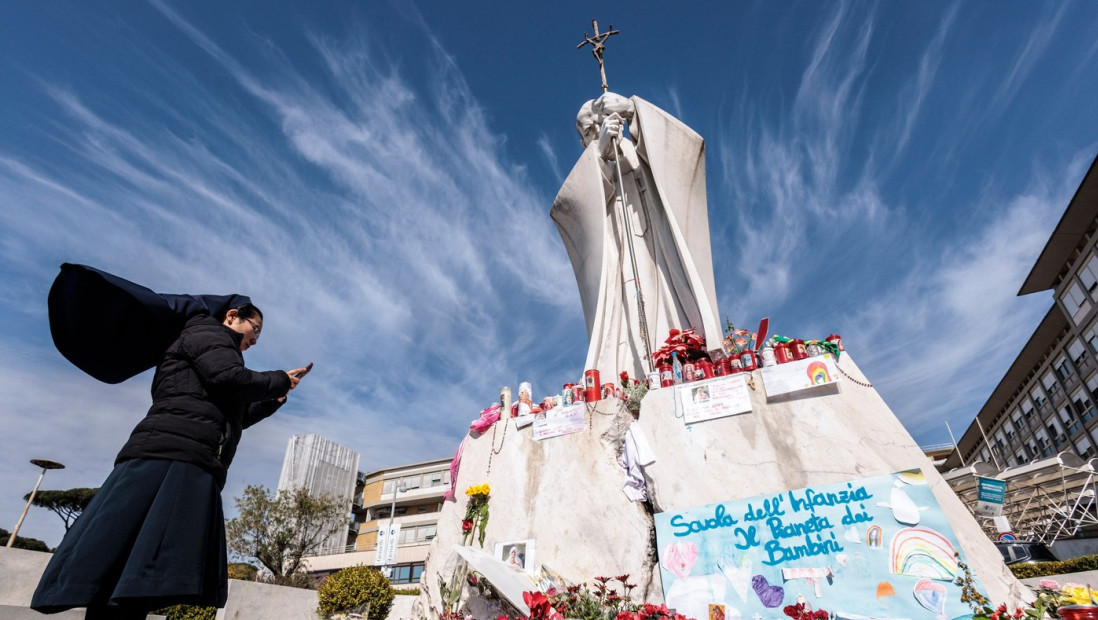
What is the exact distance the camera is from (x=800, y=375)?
6.65 metres

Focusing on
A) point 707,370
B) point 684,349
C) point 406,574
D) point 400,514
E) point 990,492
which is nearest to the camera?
point 707,370

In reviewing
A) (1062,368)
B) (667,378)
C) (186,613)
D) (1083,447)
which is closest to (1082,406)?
(1083,447)

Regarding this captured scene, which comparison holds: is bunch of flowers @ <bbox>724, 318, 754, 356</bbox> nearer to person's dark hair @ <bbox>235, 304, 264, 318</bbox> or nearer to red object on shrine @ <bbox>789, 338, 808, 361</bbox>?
red object on shrine @ <bbox>789, 338, 808, 361</bbox>

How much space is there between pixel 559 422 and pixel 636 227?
6406 millimetres

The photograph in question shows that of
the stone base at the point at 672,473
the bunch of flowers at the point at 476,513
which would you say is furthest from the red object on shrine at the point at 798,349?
the bunch of flowers at the point at 476,513

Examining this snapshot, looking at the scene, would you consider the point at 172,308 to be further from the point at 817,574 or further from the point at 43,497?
the point at 43,497

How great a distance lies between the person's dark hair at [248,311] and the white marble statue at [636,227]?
27.3ft

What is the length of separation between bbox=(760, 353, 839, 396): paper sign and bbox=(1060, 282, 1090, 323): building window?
1314 inches

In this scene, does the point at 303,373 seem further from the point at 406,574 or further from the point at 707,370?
the point at 406,574

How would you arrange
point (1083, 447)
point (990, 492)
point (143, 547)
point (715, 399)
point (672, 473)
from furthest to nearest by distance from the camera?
point (1083, 447), point (990, 492), point (715, 399), point (672, 473), point (143, 547)

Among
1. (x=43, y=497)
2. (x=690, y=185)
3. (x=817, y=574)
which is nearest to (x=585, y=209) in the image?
(x=690, y=185)

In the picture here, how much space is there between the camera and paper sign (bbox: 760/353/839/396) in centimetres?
652

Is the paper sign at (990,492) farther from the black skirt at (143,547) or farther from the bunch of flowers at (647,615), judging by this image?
the black skirt at (143,547)

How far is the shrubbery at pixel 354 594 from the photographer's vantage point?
400 inches
